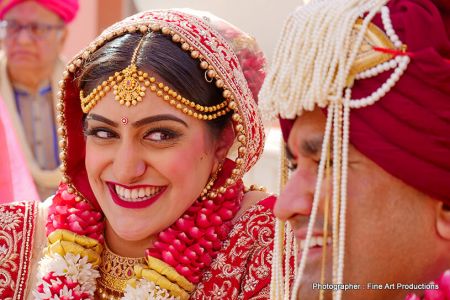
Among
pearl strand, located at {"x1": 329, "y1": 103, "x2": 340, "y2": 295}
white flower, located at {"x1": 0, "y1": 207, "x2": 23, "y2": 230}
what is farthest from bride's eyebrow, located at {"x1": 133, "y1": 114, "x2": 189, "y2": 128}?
pearl strand, located at {"x1": 329, "y1": 103, "x2": 340, "y2": 295}

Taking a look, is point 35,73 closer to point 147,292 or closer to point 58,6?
point 58,6

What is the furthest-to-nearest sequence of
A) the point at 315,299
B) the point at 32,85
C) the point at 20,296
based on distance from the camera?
the point at 32,85 < the point at 20,296 < the point at 315,299

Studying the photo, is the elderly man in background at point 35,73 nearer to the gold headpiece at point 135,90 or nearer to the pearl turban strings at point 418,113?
the gold headpiece at point 135,90

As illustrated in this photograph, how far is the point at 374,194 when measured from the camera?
202 cm

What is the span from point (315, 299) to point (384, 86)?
0.51 meters

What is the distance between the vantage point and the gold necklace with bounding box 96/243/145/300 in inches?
122

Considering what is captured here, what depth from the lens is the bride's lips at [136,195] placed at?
9.81 ft

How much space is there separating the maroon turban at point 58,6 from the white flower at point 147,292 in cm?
434

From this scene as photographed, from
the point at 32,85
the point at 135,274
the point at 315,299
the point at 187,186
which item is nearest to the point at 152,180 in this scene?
the point at 187,186

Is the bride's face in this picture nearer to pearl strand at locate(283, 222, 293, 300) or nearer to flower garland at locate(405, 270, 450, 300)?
pearl strand at locate(283, 222, 293, 300)

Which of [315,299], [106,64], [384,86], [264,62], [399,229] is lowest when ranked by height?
[315,299]

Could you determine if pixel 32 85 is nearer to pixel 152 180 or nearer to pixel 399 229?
pixel 152 180

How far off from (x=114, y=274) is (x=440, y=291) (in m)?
1.41

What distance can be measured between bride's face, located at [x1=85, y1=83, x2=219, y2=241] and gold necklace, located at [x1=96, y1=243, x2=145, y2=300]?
0.13 metres
